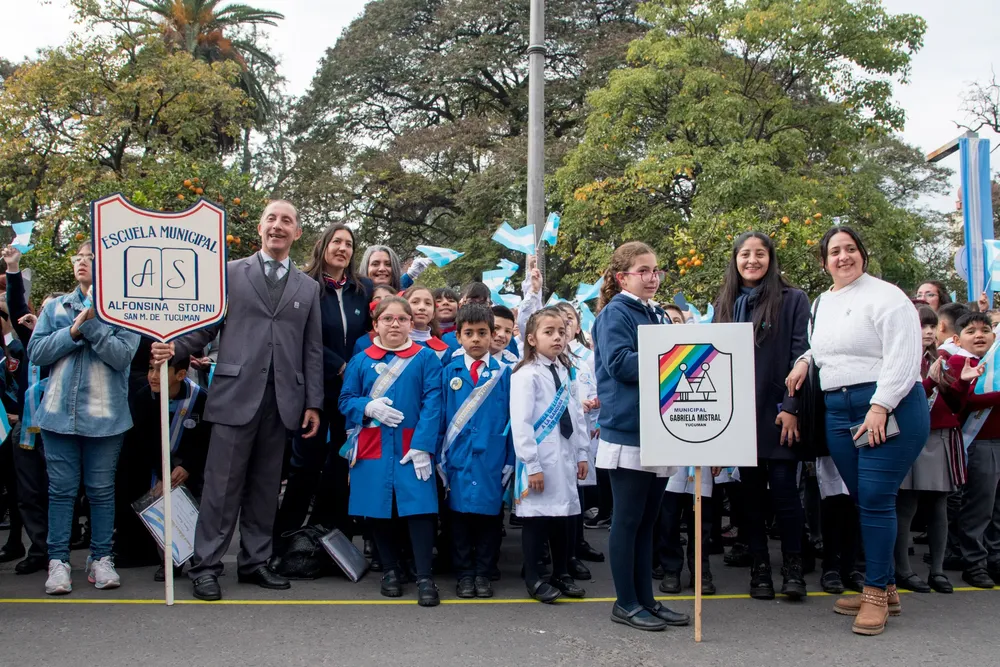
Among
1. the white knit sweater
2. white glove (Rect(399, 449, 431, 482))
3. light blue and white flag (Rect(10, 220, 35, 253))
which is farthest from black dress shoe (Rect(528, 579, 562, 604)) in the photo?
light blue and white flag (Rect(10, 220, 35, 253))

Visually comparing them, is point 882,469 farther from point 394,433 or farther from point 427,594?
point 394,433

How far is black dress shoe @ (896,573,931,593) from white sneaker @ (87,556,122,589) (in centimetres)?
473

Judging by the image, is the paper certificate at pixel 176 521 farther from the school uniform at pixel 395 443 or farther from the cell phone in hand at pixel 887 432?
the cell phone in hand at pixel 887 432

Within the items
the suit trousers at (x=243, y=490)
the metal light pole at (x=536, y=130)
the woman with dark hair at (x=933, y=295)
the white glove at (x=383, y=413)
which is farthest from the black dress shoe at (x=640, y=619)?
the metal light pole at (x=536, y=130)

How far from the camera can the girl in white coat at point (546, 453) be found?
505 centimetres

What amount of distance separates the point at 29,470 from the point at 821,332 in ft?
16.6

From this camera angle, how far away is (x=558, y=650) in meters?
4.19

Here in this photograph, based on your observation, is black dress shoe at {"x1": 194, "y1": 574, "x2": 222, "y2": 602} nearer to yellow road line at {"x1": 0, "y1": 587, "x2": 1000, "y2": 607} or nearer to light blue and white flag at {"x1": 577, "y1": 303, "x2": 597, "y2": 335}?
yellow road line at {"x1": 0, "y1": 587, "x2": 1000, "y2": 607}

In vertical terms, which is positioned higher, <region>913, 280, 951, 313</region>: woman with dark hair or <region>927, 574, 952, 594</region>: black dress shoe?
<region>913, 280, 951, 313</region>: woman with dark hair

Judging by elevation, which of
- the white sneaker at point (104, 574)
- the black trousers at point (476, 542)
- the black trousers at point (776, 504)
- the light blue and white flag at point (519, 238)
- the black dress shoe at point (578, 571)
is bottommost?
the black dress shoe at point (578, 571)

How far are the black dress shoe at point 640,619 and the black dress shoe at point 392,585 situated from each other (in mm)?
1333

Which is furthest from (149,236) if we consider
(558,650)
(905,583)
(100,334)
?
(905,583)

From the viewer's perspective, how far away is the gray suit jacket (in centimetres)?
520

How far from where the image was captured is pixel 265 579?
531 cm
